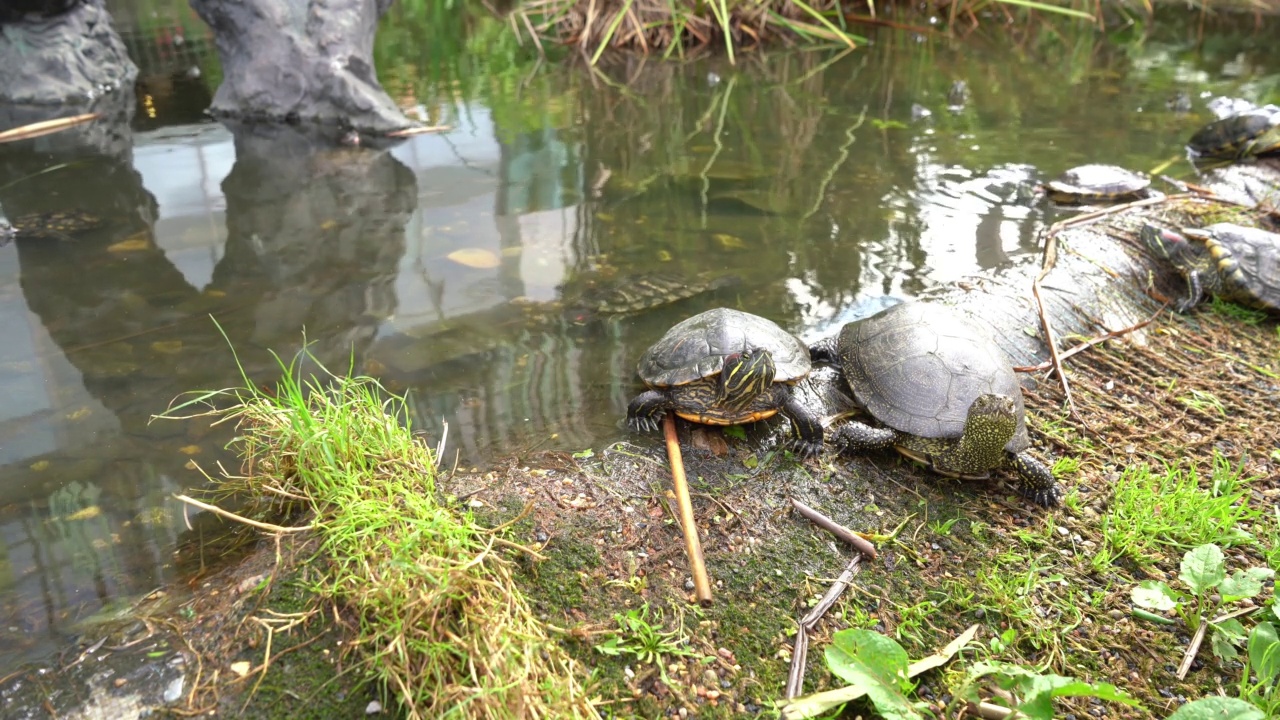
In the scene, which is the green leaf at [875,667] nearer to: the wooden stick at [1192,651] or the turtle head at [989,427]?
the wooden stick at [1192,651]

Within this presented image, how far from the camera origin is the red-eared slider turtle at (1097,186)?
589 centimetres

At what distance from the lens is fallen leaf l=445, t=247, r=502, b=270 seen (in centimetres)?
484

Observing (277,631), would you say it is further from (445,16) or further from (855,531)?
(445,16)

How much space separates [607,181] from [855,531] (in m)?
4.03

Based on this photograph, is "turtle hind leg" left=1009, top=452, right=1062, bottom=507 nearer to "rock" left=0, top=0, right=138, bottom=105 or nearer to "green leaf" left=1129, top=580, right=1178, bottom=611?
"green leaf" left=1129, top=580, right=1178, bottom=611

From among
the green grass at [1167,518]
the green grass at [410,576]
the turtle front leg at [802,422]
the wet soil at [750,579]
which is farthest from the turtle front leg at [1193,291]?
the green grass at [410,576]

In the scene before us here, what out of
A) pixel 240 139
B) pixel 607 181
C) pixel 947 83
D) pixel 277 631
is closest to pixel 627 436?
pixel 277 631

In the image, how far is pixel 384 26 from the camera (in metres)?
11.7

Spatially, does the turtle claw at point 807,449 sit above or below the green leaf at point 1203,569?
above

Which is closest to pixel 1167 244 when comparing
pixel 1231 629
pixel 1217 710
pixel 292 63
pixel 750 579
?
pixel 1231 629

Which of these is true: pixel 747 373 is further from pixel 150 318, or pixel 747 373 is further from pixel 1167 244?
pixel 1167 244

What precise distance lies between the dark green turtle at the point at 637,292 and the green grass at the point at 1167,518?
2328 mm

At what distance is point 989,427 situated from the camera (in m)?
2.79

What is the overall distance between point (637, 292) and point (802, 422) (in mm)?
1593
